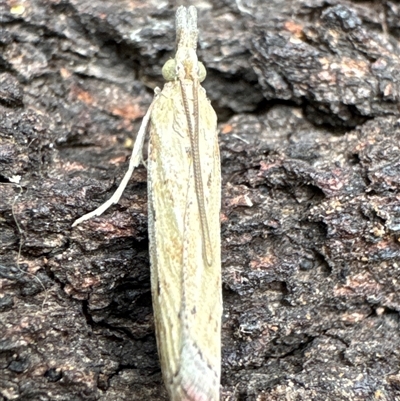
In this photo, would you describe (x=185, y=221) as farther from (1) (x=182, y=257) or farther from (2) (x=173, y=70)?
(2) (x=173, y=70)

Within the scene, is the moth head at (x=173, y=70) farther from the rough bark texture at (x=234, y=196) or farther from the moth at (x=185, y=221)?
the rough bark texture at (x=234, y=196)

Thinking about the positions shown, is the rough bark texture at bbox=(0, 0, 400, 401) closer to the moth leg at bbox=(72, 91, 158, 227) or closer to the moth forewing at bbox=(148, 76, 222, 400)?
the moth leg at bbox=(72, 91, 158, 227)

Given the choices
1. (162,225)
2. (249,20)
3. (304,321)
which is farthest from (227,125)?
(304,321)

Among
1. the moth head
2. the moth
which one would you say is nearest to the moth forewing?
the moth

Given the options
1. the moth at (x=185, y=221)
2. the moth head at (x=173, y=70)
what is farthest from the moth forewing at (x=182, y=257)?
the moth head at (x=173, y=70)

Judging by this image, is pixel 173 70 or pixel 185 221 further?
pixel 173 70

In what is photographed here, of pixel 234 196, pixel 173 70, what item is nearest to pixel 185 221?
pixel 234 196

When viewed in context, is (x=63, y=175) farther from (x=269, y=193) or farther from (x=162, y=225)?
(x=269, y=193)
